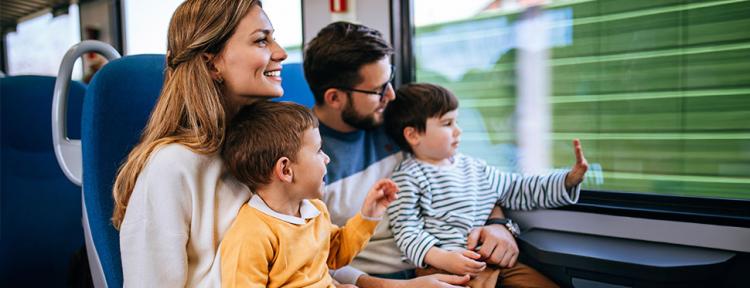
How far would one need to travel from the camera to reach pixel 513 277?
1659 mm

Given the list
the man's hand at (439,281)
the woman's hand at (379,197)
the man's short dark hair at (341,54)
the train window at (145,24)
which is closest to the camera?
the woman's hand at (379,197)

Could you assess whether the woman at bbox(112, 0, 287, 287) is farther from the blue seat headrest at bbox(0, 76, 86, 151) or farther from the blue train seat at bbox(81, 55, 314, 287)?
the blue seat headrest at bbox(0, 76, 86, 151)

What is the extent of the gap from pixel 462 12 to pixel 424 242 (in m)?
0.97

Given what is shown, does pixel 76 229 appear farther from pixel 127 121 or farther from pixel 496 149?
pixel 496 149

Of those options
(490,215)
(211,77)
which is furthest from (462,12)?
(211,77)

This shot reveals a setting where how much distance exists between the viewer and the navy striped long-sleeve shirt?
5.12 ft

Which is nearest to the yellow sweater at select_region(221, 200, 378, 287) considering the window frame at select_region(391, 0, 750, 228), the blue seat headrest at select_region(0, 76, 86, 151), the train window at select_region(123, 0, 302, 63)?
the window frame at select_region(391, 0, 750, 228)

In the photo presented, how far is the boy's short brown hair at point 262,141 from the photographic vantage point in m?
1.15

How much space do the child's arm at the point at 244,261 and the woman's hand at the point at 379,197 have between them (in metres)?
0.28

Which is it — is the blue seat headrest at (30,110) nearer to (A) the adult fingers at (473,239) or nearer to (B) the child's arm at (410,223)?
(B) the child's arm at (410,223)

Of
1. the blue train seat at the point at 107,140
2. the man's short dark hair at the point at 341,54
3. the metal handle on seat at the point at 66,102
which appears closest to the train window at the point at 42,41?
the metal handle on seat at the point at 66,102

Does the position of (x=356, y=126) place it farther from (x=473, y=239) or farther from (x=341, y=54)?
(x=473, y=239)

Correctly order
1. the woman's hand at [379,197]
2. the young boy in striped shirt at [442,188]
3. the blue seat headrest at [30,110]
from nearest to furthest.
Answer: the woman's hand at [379,197] → the young boy in striped shirt at [442,188] → the blue seat headrest at [30,110]

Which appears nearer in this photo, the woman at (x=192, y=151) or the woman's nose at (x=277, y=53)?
the woman at (x=192, y=151)
